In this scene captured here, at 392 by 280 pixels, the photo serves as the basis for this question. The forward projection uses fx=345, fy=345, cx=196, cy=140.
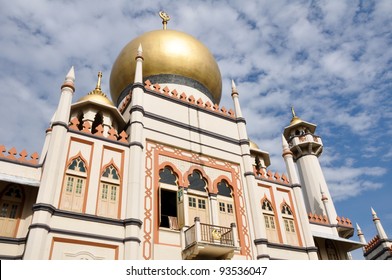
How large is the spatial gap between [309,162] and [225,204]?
10.4m

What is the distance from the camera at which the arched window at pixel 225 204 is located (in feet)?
41.6

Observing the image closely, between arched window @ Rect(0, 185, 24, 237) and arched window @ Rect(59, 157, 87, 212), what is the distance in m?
1.31

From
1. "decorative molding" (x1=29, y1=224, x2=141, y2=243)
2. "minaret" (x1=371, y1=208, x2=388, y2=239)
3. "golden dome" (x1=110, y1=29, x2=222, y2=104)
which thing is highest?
"golden dome" (x1=110, y1=29, x2=222, y2=104)

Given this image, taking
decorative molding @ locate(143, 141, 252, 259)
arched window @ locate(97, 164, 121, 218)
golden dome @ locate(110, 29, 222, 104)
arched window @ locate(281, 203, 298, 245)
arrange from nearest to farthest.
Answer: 1. arched window @ locate(97, 164, 121, 218)
2. decorative molding @ locate(143, 141, 252, 259)
3. arched window @ locate(281, 203, 298, 245)
4. golden dome @ locate(110, 29, 222, 104)

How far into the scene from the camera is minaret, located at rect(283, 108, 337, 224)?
1967 cm

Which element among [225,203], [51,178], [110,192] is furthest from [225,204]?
[51,178]

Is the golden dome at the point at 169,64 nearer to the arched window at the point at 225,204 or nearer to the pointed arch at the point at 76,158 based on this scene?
the arched window at the point at 225,204

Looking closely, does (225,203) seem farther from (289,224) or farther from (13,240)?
(13,240)

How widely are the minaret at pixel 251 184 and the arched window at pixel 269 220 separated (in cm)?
51

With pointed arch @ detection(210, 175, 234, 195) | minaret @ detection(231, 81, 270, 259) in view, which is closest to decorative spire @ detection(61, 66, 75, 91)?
pointed arch @ detection(210, 175, 234, 195)

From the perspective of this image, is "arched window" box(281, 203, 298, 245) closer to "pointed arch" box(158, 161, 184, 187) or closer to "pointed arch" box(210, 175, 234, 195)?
"pointed arch" box(210, 175, 234, 195)
